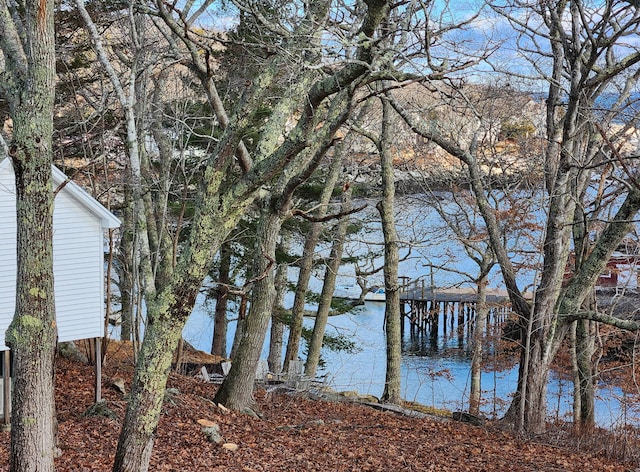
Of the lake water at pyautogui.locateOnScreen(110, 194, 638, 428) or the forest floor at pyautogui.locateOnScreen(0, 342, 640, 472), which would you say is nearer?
the forest floor at pyautogui.locateOnScreen(0, 342, 640, 472)

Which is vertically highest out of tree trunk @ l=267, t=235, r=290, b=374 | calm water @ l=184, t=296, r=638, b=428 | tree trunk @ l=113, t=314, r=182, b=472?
tree trunk @ l=113, t=314, r=182, b=472

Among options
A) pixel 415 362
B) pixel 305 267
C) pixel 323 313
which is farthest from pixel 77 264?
pixel 415 362

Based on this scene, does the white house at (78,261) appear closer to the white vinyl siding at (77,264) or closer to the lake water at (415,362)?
the white vinyl siding at (77,264)

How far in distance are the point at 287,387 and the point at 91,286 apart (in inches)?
182

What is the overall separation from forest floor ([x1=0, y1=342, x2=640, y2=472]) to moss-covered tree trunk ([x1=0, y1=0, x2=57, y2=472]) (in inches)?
70.8

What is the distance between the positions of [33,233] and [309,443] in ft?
17.4

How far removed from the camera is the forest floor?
805cm

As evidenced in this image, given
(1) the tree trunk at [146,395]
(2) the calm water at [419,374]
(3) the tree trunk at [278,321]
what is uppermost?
(1) the tree trunk at [146,395]

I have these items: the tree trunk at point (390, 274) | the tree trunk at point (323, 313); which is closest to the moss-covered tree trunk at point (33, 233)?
the tree trunk at point (390, 274)

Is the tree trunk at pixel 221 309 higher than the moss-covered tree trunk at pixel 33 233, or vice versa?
the moss-covered tree trunk at pixel 33 233

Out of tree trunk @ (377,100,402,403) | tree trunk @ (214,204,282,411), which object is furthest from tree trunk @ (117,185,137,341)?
tree trunk @ (377,100,402,403)

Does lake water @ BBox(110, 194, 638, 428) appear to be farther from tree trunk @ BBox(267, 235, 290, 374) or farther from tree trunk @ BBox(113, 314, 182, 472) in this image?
tree trunk @ BBox(113, 314, 182, 472)

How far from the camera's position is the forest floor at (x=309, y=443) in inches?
317

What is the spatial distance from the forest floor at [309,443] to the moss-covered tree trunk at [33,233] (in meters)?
1.80
